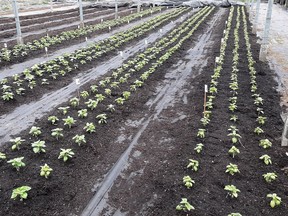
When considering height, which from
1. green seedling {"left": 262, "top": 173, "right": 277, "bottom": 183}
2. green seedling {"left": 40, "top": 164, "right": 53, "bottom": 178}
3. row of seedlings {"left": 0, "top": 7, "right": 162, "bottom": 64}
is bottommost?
green seedling {"left": 262, "top": 173, "right": 277, "bottom": 183}

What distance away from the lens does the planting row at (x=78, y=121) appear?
537 centimetres

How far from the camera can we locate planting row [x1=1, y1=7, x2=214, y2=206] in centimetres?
537

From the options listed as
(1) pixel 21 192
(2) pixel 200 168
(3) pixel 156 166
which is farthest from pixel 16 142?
(2) pixel 200 168

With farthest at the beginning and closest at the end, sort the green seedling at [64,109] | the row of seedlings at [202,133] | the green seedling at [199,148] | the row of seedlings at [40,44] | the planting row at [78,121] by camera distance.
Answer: the row of seedlings at [40,44]
the green seedling at [64,109]
the green seedling at [199,148]
the planting row at [78,121]
the row of seedlings at [202,133]

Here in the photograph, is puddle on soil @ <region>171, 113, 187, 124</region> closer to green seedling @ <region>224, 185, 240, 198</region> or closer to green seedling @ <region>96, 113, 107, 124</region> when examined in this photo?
green seedling @ <region>96, 113, 107, 124</region>

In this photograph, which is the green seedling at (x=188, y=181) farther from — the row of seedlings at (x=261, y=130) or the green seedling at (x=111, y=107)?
the green seedling at (x=111, y=107)

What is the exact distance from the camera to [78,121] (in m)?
6.89

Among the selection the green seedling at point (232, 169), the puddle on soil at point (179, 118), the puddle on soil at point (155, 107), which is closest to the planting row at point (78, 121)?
the puddle on soil at point (155, 107)

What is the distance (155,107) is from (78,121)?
2.25 meters

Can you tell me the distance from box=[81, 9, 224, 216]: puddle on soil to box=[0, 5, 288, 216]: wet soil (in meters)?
0.09

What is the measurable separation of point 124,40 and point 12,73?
6738 mm

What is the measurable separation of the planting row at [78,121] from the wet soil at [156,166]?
1.8 inches

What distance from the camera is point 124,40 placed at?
15.4 m

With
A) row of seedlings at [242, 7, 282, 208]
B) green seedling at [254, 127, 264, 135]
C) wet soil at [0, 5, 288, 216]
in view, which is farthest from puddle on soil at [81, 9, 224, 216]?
green seedling at [254, 127, 264, 135]
